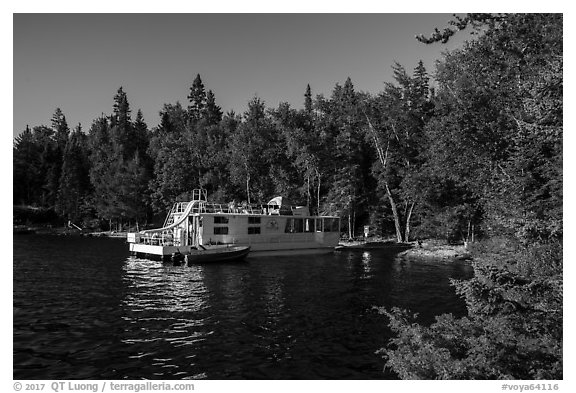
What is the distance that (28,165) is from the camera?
104 metres

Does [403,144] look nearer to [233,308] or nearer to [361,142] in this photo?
[361,142]

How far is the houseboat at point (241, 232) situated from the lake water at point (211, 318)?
8.40 m

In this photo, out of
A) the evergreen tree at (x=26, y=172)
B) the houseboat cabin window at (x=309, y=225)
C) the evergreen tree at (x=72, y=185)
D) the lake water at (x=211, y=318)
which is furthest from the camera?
the evergreen tree at (x=26, y=172)

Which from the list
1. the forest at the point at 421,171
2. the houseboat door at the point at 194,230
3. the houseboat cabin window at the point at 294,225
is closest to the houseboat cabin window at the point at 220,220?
the houseboat door at the point at 194,230

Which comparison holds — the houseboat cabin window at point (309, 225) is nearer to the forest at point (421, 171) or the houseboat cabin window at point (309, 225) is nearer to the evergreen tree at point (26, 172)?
the forest at point (421, 171)

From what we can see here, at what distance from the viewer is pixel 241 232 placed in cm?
4694

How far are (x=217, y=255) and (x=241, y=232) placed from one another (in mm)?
7724

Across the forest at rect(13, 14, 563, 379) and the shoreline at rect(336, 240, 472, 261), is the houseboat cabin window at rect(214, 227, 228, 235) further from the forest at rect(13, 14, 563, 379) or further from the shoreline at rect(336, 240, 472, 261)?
the forest at rect(13, 14, 563, 379)

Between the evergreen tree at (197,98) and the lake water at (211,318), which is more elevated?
the evergreen tree at (197,98)

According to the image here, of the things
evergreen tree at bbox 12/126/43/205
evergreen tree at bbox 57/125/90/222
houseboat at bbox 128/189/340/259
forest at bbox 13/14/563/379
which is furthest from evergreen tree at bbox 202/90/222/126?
houseboat at bbox 128/189/340/259

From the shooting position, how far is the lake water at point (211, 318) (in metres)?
13.5

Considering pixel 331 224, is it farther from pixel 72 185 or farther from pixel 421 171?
pixel 72 185
